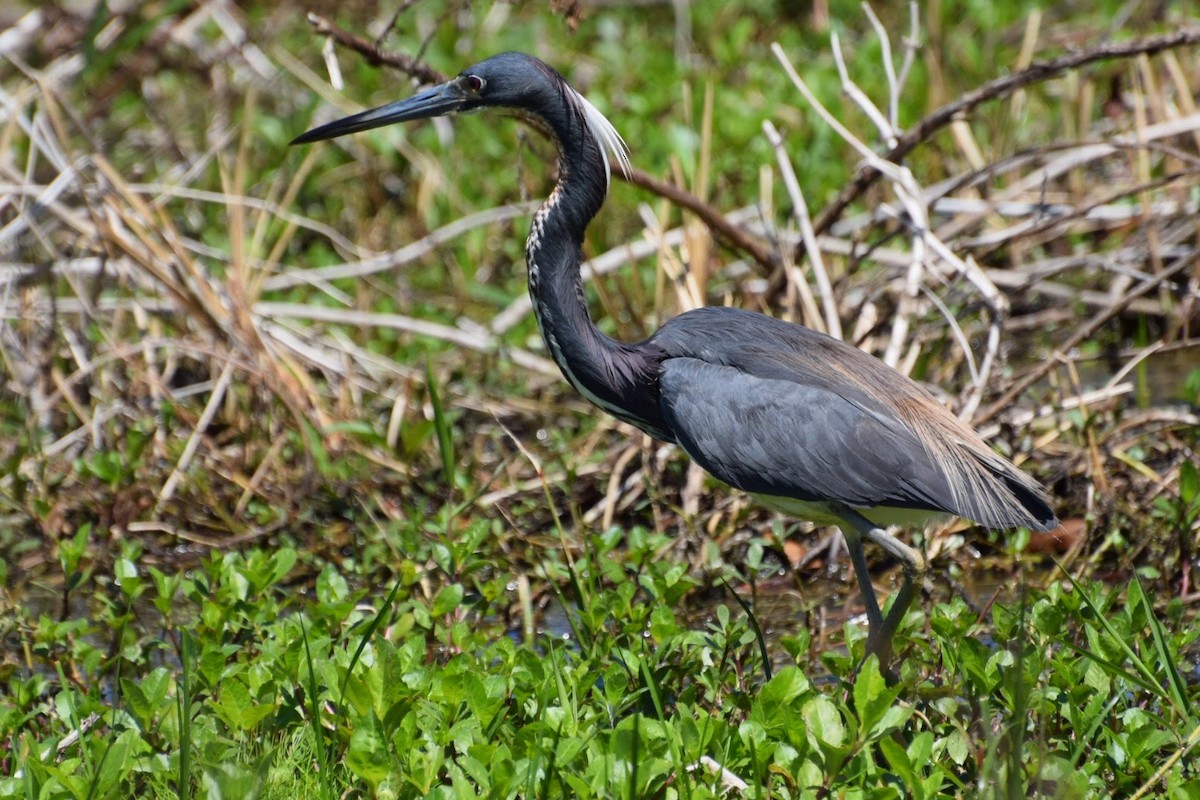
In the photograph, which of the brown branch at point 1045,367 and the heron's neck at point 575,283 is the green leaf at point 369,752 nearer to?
the heron's neck at point 575,283

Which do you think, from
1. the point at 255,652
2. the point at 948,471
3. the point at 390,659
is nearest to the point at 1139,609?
the point at 948,471

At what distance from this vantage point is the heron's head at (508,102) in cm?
430

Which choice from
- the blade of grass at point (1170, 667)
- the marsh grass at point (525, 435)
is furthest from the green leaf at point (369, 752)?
the blade of grass at point (1170, 667)

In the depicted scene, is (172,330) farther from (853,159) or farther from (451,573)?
(853,159)

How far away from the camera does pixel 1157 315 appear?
634 cm

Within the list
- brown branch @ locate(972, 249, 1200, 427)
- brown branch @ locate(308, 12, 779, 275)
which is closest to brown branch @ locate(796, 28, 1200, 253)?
brown branch @ locate(308, 12, 779, 275)

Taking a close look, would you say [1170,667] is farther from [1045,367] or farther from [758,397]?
[1045,367]

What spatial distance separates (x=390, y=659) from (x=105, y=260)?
299cm

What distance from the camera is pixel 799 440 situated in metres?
3.99

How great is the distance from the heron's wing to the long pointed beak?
1.11 m

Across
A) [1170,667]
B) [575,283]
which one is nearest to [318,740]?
[575,283]

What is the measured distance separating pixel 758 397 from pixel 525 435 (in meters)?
2.13

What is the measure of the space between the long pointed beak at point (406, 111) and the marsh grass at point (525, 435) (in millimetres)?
757

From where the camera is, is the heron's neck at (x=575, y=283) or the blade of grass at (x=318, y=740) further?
the heron's neck at (x=575, y=283)
